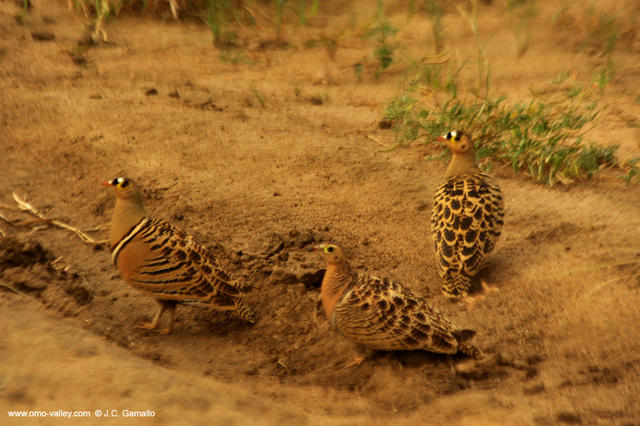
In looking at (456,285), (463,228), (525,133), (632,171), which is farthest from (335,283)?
(632,171)

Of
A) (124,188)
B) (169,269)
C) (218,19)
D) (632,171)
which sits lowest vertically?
(632,171)

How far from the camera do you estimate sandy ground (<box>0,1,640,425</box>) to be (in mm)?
2967

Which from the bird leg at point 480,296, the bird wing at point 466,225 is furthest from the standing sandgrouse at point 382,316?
the bird wing at point 466,225

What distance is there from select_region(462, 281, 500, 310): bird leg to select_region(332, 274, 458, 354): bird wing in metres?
0.64

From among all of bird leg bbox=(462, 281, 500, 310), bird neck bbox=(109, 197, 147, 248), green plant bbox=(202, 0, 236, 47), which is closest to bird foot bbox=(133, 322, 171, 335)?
bird neck bbox=(109, 197, 147, 248)

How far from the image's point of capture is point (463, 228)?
4.14 meters

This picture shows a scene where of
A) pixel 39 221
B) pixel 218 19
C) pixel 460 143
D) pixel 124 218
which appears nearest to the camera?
pixel 124 218

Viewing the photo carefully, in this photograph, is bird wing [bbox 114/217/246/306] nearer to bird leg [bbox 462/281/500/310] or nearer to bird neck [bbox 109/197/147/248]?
bird neck [bbox 109/197/147/248]

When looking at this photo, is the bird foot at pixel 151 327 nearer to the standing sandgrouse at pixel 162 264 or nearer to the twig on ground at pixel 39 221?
the standing sandgrouse at pixel 162 264

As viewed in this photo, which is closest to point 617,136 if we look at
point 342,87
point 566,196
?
point 566,196

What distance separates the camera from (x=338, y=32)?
822 centimetres

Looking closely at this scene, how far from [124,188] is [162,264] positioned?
0.52 m

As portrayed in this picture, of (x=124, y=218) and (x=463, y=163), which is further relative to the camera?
(x=463, y=163)

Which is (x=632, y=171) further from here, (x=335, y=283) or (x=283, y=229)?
(x=335, y=283)
